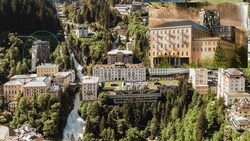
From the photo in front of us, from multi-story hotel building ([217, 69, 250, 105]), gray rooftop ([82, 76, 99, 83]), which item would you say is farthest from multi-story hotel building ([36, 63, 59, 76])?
multi-story hotel building ([217, 69, 250, 105])

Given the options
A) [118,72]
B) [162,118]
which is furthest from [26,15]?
[162,118]

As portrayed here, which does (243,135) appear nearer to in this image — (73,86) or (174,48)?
(174,48)

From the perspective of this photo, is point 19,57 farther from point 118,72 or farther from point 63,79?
point 118,72

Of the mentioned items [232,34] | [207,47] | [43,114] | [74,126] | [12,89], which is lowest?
[74,126]

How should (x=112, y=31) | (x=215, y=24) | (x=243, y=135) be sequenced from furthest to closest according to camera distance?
1. (x=112, y=31)
2. (x=243, y=135)
3. (x=215, y=24)

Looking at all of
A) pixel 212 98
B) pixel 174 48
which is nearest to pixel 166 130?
pixel 212 98

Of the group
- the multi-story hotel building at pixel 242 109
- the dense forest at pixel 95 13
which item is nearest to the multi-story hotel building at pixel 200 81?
the multi-story hotel building at pixel 242 109

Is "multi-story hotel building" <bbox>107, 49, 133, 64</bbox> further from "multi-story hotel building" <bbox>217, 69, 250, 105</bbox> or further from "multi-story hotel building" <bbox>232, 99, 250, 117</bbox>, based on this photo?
"multi-story hotel building" <bbox>232, 99, 250, 117</bbox>
